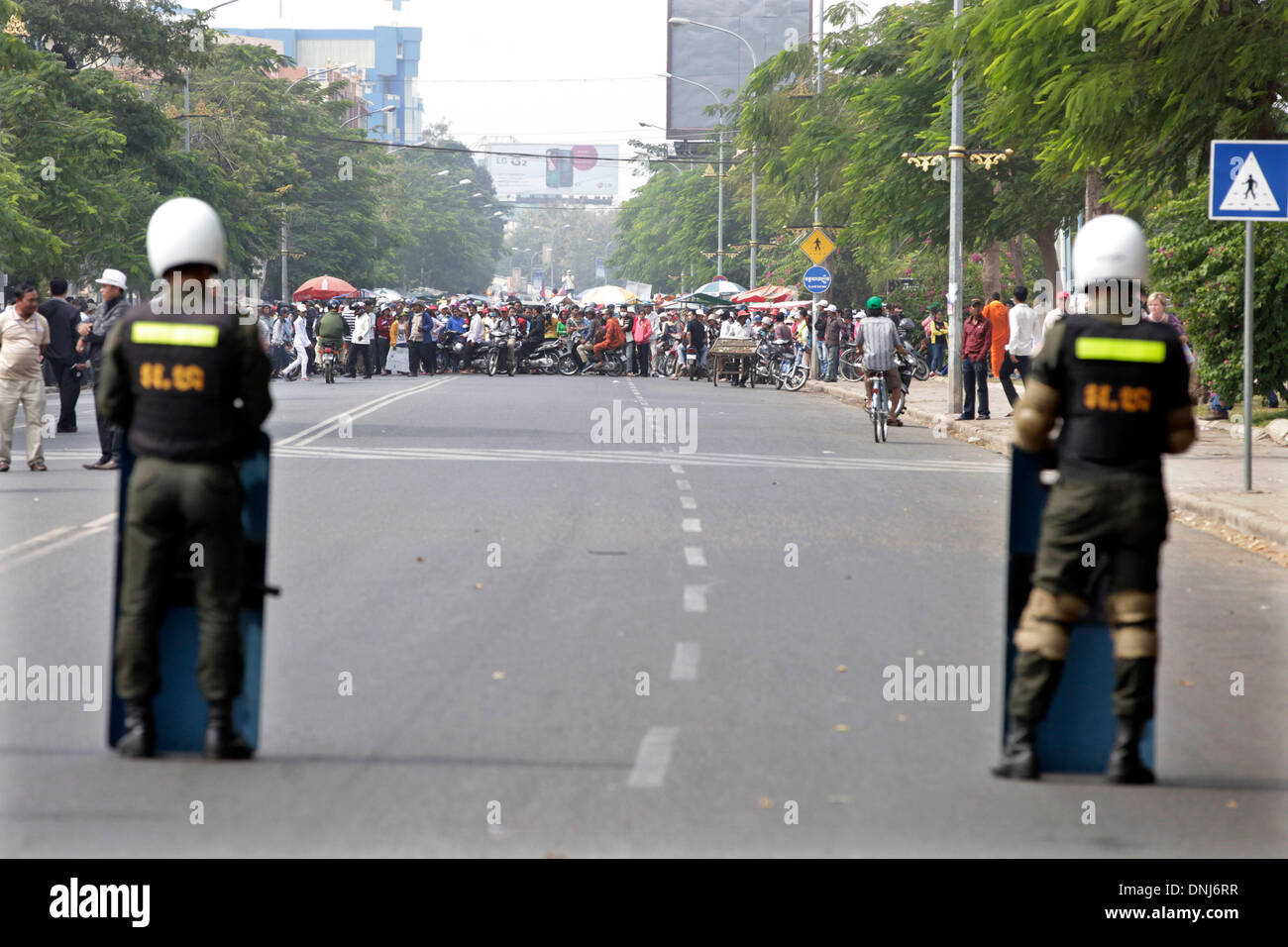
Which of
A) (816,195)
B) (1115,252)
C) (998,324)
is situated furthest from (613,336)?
(1115,252)

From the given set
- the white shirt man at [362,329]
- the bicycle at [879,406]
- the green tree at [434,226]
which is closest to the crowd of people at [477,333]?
the white shirt man at [362,329]

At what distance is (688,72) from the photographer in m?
85.3

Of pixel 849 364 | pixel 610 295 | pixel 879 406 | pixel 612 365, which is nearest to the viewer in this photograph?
pixel 879 406

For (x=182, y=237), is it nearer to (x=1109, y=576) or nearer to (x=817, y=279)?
(x=1109, y=576)

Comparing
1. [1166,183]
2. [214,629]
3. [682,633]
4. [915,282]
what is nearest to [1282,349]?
[1166,183]

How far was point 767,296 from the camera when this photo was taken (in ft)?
213

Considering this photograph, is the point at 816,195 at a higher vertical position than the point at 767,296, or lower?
higher

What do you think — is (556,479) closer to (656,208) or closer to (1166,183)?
(1166,183)

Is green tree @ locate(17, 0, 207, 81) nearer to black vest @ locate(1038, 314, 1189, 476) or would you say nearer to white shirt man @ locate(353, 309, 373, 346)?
white shirt man @ locate(353, 309, 373, 346)

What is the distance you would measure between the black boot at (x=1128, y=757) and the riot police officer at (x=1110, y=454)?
5 centimetres

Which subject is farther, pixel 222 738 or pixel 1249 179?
pixel 1249 179

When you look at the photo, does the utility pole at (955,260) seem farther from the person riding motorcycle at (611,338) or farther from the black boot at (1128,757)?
the black boot at (1128,757)

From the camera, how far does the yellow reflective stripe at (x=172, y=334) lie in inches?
242

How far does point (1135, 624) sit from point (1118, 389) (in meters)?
0.77
